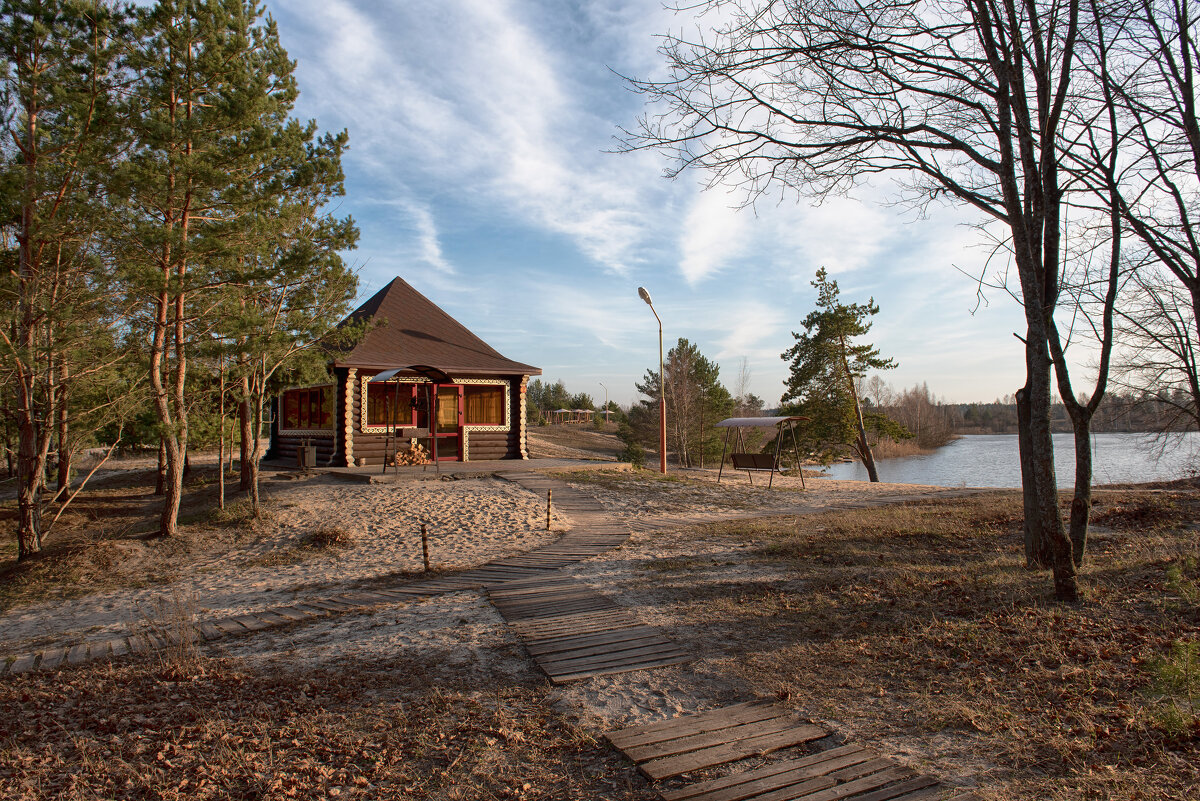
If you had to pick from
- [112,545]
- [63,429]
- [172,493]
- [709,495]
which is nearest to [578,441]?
[709,495]

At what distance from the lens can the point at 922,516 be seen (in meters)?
10.9

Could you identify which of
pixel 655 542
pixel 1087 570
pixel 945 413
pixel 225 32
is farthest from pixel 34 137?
pixel 945 413

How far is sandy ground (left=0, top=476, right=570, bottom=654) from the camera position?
6887 mm

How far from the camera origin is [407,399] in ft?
59.1

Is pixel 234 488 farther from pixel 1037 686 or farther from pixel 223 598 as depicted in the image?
pixel 1037 686

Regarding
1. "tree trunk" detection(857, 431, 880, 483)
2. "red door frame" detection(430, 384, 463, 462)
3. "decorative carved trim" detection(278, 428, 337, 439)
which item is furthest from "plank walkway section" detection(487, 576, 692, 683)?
"tree trunk" detection(857, 431, 880, 483)

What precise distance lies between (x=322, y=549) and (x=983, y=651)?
331 inches

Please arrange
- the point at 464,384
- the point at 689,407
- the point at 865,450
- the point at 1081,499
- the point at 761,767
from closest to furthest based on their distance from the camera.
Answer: the point at 761,767 < the point at 1081,499 < the point at 464,384 < the point at 865,450 < the point at 689,407

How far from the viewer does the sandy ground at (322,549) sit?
6887mm

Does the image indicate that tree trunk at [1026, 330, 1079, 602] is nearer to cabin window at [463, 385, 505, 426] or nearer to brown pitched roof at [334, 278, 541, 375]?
brown pitched roof at [334, 278, 541, 375]

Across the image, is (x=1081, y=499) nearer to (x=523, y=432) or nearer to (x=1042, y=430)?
(x=1042, y=430)

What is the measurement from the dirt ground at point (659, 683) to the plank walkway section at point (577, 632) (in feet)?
0.48

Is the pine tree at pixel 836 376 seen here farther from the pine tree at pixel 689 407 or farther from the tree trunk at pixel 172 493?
the tree trunk at pixel 172 493

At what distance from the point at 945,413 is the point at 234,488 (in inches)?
2806
